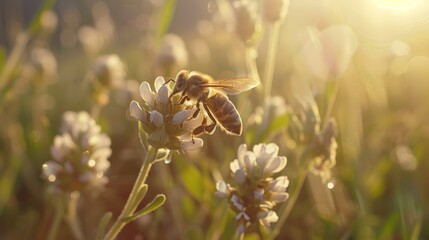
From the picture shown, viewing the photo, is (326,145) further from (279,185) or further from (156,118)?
(156,118)

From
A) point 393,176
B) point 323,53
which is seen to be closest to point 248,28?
point 323,53

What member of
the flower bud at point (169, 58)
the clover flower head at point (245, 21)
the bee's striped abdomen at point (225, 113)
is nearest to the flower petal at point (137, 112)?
the bee's striped abdomen at point (225, 113)

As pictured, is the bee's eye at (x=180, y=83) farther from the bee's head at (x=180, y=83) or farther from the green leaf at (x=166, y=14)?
the green leaf at (x=166, y=14)

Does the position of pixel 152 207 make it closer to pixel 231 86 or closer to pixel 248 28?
pixel 231 86

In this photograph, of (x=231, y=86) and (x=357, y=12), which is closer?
(x=231, y=86)

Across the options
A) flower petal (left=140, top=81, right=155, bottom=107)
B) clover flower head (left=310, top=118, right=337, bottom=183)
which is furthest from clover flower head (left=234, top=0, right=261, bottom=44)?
flower petal (left=140, top=81, right=155, bottom=107)

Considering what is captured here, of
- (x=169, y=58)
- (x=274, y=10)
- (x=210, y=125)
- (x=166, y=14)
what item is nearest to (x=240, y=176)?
(x=210, y=125)
